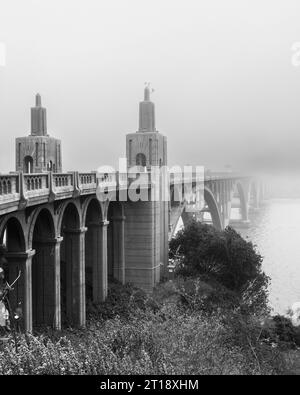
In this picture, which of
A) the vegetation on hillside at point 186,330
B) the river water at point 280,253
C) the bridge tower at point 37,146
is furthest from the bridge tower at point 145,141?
the river water at point 280,253

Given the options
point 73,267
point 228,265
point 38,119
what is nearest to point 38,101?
point 38,119

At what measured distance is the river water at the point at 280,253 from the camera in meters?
39.1

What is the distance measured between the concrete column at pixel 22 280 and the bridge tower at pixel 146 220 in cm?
1327

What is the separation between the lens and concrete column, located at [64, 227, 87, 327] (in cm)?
2092

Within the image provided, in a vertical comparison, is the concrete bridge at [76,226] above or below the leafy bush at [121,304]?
above

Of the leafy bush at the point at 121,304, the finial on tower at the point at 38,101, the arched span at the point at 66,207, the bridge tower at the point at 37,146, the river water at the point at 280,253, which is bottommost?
the river water at the point at 280,253

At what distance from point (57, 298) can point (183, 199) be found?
2793 centimetres

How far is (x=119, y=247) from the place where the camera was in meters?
28.9

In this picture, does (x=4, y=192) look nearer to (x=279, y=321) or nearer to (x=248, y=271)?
(x=279, y=321)

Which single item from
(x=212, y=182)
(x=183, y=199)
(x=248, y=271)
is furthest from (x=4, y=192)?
(x=212, y=182)

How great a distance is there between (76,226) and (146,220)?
8.77 metres

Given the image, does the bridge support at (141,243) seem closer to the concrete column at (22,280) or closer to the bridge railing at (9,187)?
the concrete column at (22,280)

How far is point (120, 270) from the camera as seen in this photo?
1141 inches

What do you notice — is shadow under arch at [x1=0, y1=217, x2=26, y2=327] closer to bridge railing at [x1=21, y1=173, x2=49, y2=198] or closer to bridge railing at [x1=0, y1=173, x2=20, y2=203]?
bridge railing at [x1=21, y1=173, x2=49, y2=198]
